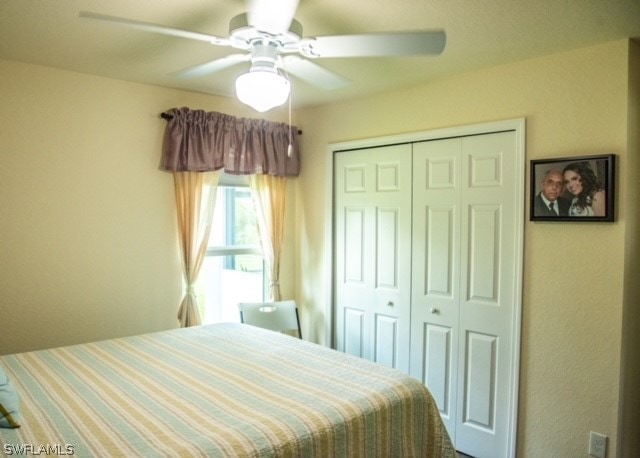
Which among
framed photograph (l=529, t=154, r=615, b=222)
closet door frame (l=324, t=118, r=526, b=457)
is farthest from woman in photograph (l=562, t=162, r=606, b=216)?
closet door frame (l=324, t=118, r=526, b=457)

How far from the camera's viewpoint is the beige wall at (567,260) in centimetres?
210

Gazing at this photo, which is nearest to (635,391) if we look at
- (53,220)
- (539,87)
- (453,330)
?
(453,330)

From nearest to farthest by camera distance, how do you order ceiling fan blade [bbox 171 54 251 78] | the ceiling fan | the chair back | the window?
1. the ceiling fan
2. ceiling fan blade [bbox 171 54 251 78]
3. the chair back
4. the window

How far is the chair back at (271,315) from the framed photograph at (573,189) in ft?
5.99

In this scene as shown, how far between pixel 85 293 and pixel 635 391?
3142 mm

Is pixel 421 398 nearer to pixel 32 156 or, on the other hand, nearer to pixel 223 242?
pixel 223 242

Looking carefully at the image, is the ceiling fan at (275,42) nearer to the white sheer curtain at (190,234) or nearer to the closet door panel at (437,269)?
the closet door panel at (437,269)

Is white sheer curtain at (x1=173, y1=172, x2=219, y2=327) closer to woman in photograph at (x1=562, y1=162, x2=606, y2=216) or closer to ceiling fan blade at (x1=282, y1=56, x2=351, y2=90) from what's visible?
ceiling fan blade at (x1=282, y1=56, x2=351, y2=90)

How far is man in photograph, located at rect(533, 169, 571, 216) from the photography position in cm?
224

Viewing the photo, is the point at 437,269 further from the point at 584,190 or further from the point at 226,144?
the point at 226,144

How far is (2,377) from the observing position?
1545mm

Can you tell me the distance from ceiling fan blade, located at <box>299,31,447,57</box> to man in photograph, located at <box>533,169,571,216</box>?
109cm

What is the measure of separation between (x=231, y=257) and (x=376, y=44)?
2234 mm

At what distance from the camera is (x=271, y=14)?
1.50 m
